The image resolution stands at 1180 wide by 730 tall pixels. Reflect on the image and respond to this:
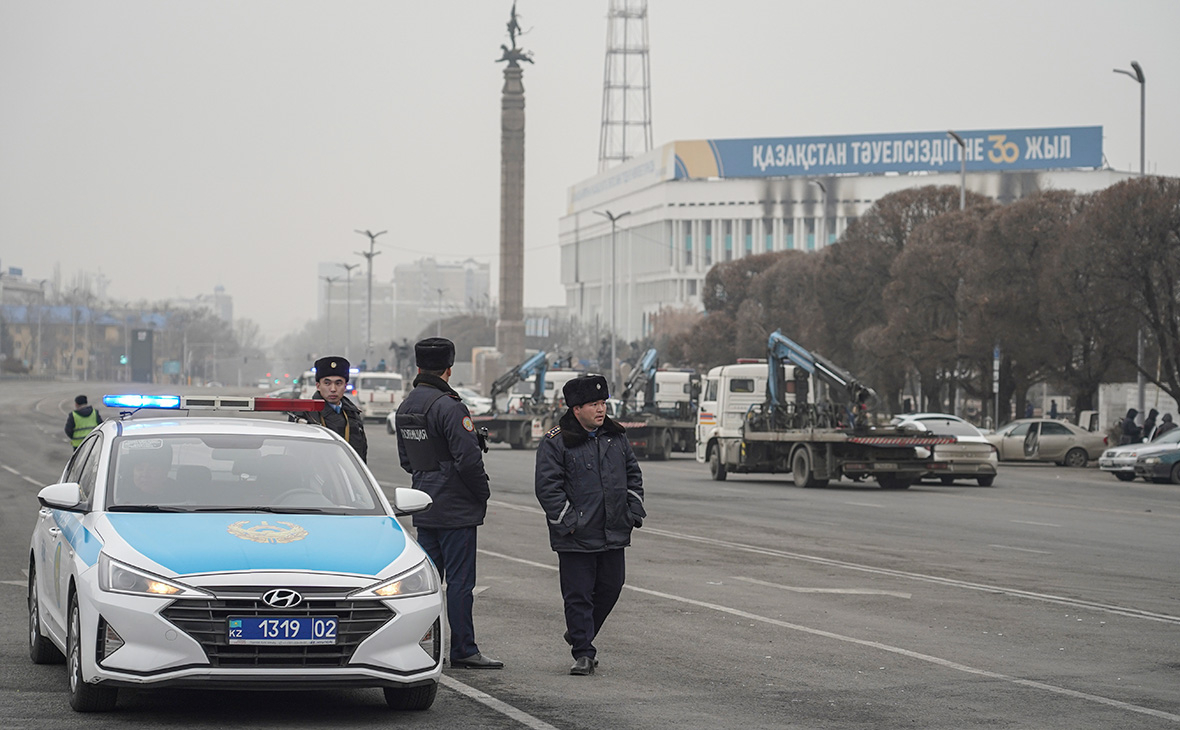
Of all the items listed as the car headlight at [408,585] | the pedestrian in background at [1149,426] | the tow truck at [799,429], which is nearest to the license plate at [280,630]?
the car headlight at [408,585]

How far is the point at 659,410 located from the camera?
47.1 metres

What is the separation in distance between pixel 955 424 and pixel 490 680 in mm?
26845

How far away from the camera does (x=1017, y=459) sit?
43.5 meters

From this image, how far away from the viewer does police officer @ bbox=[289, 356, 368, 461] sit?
35.5ft

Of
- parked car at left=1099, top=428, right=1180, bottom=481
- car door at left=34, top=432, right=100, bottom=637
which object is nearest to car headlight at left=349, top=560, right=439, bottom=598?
car door at left=34, top=432, right=100, bottom=637

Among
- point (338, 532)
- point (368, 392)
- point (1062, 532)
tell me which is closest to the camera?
point (338, 532)

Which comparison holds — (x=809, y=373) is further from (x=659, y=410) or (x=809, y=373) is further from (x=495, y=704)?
(x=495, y=704)

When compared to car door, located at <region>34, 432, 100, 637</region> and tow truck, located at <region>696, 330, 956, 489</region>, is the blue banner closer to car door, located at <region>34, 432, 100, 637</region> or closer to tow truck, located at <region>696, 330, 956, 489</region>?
tow truck, located at <region>696, 330, 956, 489</region>

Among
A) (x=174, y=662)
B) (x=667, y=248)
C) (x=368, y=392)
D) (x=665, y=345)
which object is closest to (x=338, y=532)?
(x=174, y=662)

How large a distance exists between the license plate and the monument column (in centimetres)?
7917

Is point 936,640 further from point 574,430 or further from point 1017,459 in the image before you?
point 1017,459

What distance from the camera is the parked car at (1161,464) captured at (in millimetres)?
35281

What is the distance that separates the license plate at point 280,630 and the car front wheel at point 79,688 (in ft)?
2.67

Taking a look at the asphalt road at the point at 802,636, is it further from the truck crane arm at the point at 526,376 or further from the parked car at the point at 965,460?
the truck crane arm at the point at 526,376
